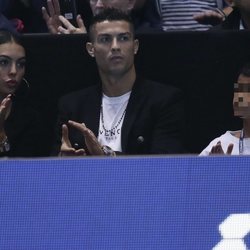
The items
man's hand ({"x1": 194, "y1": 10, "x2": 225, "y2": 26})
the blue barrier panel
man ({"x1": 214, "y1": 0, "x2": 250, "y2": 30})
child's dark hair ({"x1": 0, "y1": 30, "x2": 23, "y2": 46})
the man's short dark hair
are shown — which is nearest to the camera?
the blue barrier panel

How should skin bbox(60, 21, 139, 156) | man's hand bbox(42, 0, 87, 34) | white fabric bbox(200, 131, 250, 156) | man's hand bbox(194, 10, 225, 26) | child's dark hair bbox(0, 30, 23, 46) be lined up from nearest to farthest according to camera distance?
white fabric bbox(200, 131, 250, 156) < skin bbox(60, 21, 139, 156) < child's dark hair bbox(0, 30, 23, 46) < man's hand bbox(194, 10, 225, 26) < man's hand bbox(42, 0, 87, 34)

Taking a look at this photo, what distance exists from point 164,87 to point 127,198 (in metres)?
2.11

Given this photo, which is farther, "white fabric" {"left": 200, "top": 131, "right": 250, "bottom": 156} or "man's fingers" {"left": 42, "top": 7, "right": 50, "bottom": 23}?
"man's fingers" {"left": 42, "top": 7, "right": 50, "bottom": 23}

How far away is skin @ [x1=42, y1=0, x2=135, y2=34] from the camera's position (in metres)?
7.11

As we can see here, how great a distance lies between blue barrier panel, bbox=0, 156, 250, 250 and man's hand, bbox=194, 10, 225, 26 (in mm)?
2725

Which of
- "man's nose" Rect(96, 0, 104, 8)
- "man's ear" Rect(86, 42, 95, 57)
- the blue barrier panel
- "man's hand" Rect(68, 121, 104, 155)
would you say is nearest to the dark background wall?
"man's ear" Rect(86, 42, 95, 57)

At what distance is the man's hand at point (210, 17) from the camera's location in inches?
278

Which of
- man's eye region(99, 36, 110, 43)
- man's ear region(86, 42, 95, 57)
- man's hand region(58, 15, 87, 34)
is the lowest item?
man's ear region(86, 42, 95, 57)

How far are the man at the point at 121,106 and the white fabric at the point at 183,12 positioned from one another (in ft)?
2.67

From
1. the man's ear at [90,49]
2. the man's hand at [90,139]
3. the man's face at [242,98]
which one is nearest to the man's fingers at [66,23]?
the man's ear at [90,49]

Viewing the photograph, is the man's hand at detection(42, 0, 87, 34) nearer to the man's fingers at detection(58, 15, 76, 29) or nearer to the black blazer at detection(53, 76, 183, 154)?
the man's fingers at detection(58, 15, 76, 29)

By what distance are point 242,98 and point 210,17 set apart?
127 centimetres

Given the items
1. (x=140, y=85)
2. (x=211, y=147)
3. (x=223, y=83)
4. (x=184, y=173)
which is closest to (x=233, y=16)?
(x=223, y=83)

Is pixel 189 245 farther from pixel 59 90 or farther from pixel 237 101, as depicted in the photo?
pixel 59 90
